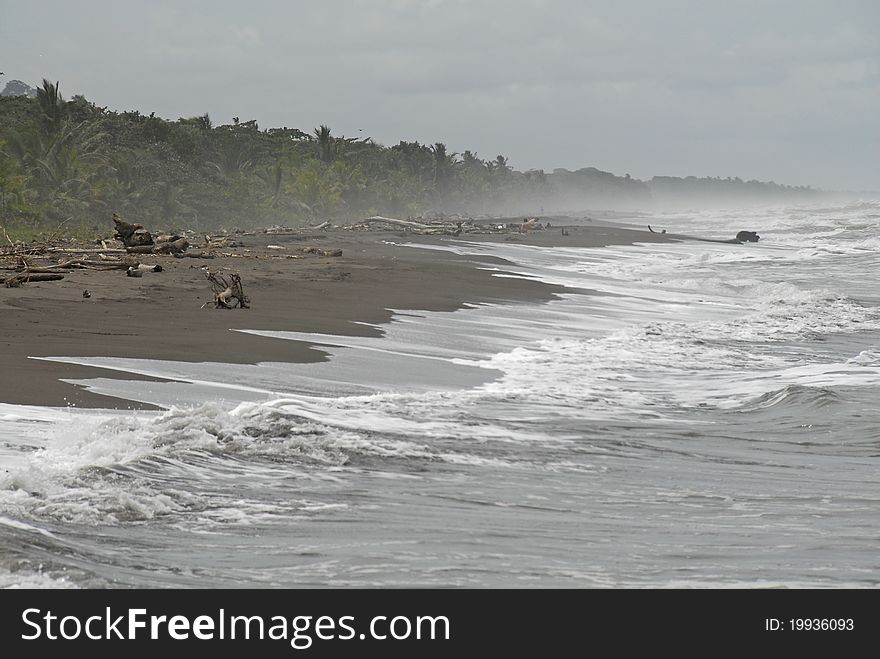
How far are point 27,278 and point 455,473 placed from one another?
9.85 meters

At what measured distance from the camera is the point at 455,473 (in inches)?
246

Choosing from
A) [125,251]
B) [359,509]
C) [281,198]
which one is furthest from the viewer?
[281,198]

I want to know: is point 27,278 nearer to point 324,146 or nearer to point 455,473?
point 455,473

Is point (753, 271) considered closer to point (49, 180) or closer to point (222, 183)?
point (49, 180)

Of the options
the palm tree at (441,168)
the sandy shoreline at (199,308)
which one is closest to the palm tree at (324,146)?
the palm tree at (441,168)

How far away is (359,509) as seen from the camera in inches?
214

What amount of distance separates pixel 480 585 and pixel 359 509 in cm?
126

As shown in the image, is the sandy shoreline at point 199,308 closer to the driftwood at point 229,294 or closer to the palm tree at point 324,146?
the driftwood at point 229,294

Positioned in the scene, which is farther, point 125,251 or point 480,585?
point 125,251

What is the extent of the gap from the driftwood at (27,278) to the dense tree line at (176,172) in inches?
822

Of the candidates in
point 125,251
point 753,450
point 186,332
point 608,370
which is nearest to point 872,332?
point 608,370

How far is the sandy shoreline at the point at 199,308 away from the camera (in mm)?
8805
